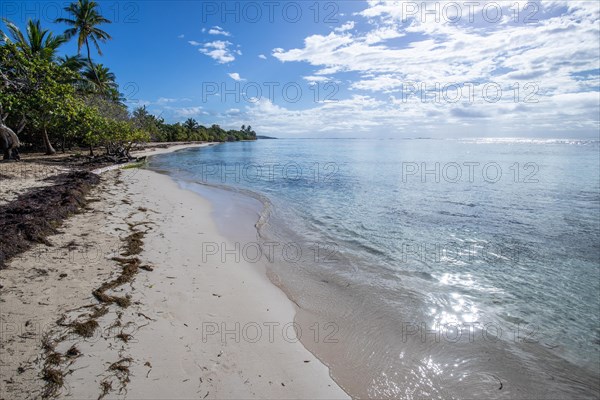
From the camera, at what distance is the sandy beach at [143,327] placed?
341cm

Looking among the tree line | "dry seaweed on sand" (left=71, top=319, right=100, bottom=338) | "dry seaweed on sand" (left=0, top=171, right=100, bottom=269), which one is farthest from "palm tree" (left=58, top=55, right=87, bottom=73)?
"dry seaweed on sand" (left=71, top=319, right=100, bottom=338)

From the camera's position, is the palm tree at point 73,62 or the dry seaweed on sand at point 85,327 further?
the palm tree at point 73,62

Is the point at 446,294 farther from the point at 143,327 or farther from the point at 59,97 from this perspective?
the point at 59,97

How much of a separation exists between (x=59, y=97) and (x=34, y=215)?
4.59 meters

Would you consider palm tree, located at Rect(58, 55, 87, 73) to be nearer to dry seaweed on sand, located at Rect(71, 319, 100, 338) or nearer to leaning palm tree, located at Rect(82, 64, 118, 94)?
leaning palm tree, located at Rect(82, 64, 118, 94)

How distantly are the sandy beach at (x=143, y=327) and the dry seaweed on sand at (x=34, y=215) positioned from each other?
308mm

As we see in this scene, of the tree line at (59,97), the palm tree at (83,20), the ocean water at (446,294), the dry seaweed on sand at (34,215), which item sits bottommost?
the ocean water at (446,294)

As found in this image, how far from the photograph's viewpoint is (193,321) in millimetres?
4703

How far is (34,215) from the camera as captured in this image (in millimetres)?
8242

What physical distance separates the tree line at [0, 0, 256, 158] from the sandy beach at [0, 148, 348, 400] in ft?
19.1

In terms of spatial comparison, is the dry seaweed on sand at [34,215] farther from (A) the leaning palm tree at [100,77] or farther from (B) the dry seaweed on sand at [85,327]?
(A) the leaning palm tree at [100,77]

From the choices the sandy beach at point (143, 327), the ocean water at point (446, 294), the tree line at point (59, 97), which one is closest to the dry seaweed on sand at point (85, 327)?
the sandy beach at point (143, 327)

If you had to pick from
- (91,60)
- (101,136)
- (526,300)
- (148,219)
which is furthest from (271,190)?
(91,60)

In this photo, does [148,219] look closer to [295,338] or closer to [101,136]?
[295,338]
